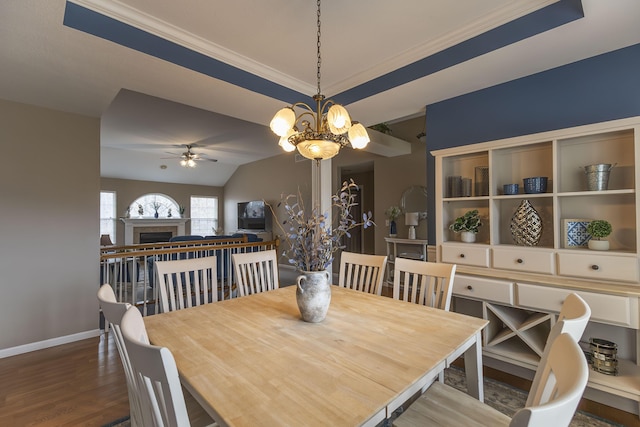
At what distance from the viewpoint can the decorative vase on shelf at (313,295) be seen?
152 centimetres

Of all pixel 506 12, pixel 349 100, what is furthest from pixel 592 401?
pixel 349 100

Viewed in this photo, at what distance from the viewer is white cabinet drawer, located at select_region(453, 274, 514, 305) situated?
2.18m

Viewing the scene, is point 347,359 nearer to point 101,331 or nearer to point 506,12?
point 506,12

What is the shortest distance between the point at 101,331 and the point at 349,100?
3804 millimetres

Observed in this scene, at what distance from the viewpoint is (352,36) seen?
2268 millimetres

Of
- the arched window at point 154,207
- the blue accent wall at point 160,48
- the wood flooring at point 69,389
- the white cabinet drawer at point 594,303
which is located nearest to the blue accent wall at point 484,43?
the blue accent wall at point 160,48

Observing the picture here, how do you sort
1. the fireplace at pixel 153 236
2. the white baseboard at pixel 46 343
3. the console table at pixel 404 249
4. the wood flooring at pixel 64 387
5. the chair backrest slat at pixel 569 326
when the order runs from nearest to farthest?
the chair backrest slat at pixel 569 326 < the wood flooring at pixel 64 387 < the white baseboard at pixel 46 343 < the console table at pixel 404 249 < the fireplace at pixel 153 236

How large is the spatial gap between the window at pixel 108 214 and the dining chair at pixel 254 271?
759 centimetres

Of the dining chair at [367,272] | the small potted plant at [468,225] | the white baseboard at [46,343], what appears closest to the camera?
the dining chair at [367,272]

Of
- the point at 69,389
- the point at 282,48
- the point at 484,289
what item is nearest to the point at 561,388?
the point at 484,289

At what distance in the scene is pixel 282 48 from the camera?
7.93 ft

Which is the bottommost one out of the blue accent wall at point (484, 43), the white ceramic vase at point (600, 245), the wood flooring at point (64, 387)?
the wood flooring at point (64, 387)

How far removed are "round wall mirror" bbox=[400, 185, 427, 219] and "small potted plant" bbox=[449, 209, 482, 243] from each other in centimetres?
255

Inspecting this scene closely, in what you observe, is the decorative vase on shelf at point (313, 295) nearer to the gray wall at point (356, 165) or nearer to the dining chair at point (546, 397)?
the dining chair at point (546, 397)
